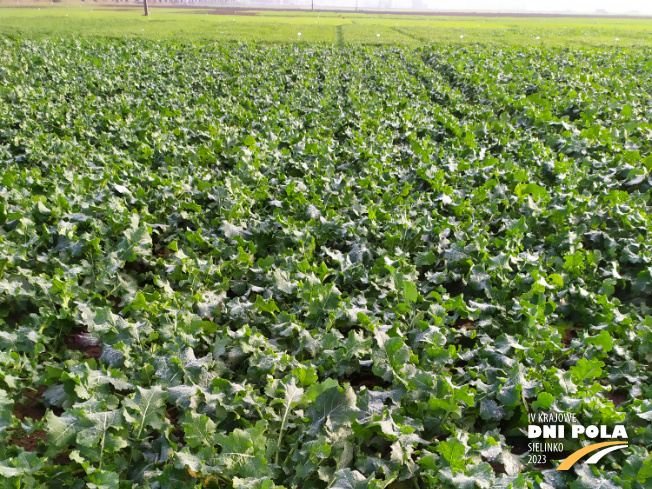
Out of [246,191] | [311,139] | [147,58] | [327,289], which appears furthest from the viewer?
[147,58]

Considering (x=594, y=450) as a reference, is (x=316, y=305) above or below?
above

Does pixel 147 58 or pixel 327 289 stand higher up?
pixel 147 58

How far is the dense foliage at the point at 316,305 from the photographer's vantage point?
2.63 m

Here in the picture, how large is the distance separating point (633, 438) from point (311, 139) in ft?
22.0

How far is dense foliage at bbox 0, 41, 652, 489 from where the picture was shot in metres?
2.63

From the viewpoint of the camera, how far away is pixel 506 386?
116 inches

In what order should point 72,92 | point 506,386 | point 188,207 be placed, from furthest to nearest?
1. point 72,92
2. point 188,207
3. point 506,386

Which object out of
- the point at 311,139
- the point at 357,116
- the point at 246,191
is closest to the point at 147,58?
the point at 357,116

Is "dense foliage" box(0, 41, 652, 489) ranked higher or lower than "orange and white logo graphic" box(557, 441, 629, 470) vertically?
higher

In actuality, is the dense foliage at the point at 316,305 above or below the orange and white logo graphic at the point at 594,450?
above

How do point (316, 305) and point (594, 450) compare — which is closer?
point (594, 450)

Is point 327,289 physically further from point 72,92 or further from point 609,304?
point 72,92

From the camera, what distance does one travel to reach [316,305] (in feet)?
12.1

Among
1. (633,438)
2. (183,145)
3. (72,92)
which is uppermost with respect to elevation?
(72,92)
